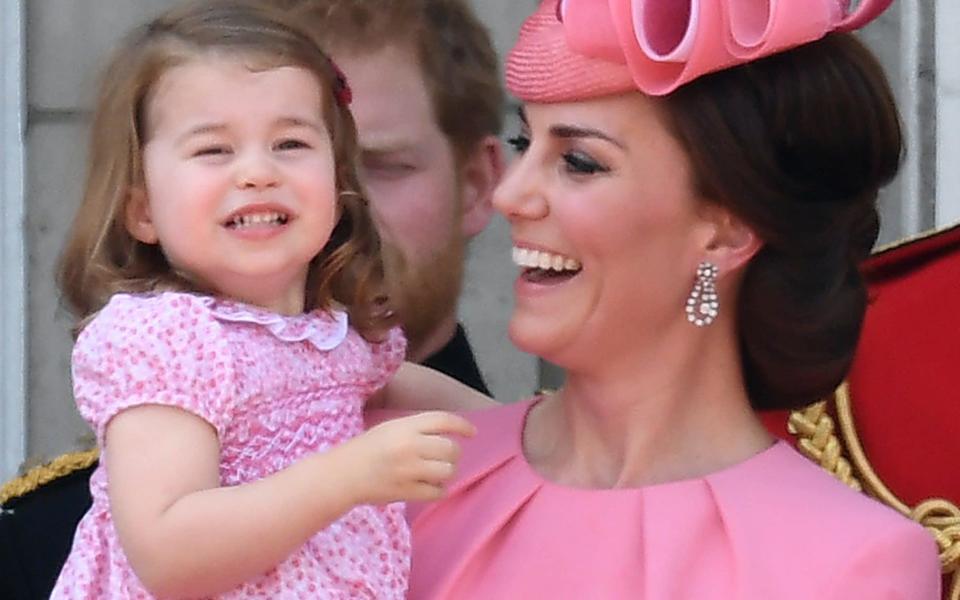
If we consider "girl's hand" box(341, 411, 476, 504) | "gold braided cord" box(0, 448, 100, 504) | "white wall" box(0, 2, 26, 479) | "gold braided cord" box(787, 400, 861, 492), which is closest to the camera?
"girl's hand" box(341, 411, 476, 504)

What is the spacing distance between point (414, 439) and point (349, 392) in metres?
0.23

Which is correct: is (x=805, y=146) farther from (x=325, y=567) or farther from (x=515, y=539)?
(x=325, y=567)

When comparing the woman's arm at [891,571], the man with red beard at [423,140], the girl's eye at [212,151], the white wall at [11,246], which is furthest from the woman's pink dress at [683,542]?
the white wall at [11,246]

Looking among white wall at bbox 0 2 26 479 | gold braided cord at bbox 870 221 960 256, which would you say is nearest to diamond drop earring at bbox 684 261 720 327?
gold braided cord at bbox 870 221 960 256

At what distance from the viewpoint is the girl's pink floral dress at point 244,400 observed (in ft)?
5.61

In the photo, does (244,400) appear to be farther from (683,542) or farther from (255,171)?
(683,542)

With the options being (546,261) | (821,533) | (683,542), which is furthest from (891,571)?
(546,261)

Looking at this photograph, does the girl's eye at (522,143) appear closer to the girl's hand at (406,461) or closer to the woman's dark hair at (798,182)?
the woman's dark hair at (798,182)

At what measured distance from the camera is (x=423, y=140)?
2.30 metres

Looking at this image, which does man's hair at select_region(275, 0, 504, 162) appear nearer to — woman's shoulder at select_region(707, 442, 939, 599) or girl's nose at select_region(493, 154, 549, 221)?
girl's nose at select_region(493, 154, 549, 221)

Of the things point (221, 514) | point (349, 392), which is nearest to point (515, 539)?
point (349, 392)

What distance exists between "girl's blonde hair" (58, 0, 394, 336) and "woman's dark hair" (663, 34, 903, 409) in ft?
1.00

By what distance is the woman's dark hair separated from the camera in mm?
1858

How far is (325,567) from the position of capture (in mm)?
1772
